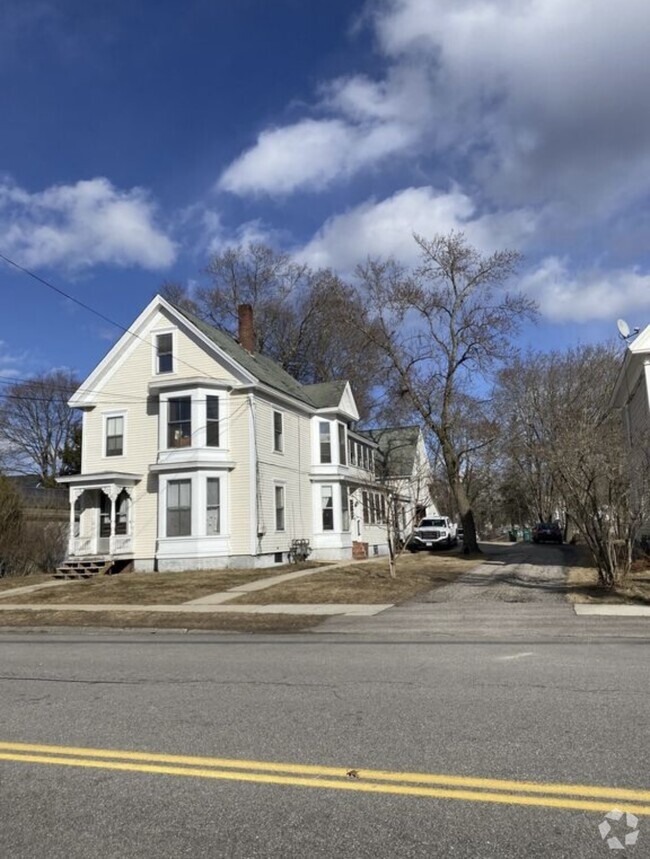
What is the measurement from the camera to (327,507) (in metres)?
32.4

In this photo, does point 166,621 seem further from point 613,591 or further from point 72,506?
point 72,506

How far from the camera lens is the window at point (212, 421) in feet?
85.5

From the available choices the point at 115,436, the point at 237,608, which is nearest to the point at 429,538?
the point at 115,436

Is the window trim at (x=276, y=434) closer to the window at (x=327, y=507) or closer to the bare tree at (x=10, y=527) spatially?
the window at (x=327, y=507)

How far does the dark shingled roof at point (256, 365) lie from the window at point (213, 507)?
14.7 feet

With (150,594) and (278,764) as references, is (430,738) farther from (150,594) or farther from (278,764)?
(150,594)

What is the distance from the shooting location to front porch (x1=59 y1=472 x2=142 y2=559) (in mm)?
26203

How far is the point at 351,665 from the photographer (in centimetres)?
855

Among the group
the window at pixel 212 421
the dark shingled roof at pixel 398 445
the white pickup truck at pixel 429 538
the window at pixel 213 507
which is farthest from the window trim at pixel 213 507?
the dark shingled roof at pixel 398 445

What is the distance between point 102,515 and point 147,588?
900 centimetres

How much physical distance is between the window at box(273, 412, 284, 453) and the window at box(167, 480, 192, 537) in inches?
170

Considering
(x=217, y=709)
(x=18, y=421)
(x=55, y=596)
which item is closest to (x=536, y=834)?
(x=217, y=709)

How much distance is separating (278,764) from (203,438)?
70.7 feet

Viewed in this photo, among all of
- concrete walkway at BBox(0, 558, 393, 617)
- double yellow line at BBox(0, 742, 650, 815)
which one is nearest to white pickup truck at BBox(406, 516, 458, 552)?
concrete walkway at BBox(0, 558, 393, 617)
